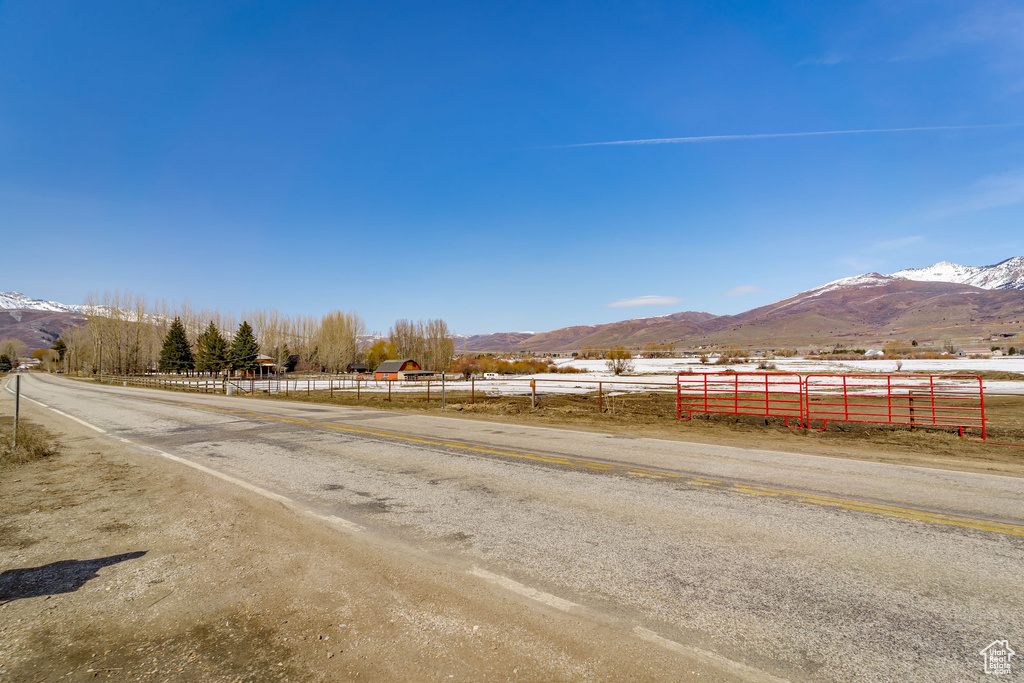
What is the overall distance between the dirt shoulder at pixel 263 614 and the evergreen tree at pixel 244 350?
90.6m

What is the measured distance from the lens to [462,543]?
5.23m

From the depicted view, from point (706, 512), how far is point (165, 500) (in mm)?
7302

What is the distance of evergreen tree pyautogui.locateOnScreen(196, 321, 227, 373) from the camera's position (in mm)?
85500

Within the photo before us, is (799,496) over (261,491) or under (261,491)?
under

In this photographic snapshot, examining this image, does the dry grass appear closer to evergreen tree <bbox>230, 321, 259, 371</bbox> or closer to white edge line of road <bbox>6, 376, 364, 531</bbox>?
white edge line of road <bbox>6, 376, 364, 531</bbox>

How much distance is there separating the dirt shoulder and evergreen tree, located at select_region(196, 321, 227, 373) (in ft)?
296

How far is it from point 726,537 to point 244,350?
98.5 metres

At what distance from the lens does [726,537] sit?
5.32 meters

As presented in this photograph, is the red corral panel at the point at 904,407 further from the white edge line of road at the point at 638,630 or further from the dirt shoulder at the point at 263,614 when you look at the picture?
the dirt shoulder at the point at 263,614

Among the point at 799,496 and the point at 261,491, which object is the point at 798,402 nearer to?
the point at 799,496

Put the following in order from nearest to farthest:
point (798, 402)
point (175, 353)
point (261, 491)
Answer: point (261, 491)
point (798, 402)
point (175, 353)

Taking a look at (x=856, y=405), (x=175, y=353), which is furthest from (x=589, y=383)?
(x=175, y=353)

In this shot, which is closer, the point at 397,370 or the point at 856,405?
the point at 856,405

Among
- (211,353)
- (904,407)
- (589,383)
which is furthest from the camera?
(211,353)
